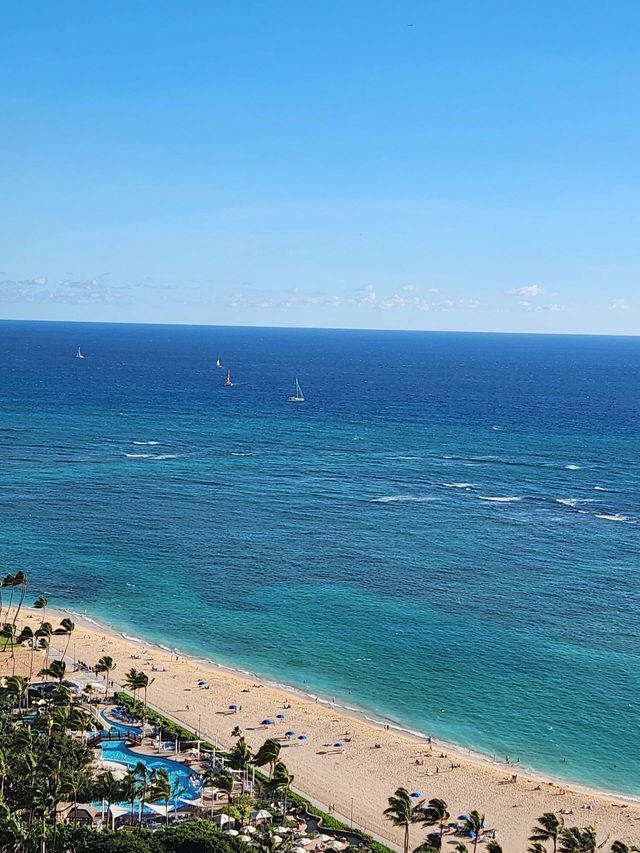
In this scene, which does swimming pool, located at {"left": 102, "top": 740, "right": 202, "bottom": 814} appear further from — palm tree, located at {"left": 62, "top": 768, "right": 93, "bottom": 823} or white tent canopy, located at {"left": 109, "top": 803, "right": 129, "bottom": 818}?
palm tree, located at {"left": 62, "top": 768, "right": 93, "bottom": 823}

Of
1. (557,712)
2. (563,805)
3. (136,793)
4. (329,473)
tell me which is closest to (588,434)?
(329,473)

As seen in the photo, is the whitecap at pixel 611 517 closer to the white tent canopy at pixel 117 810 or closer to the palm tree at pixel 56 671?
the palm tree at pixel 56 671

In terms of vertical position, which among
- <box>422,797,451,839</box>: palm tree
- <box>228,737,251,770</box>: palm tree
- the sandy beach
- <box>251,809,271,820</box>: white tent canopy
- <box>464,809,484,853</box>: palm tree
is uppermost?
<box>228,737,251,770</box>: palm tree

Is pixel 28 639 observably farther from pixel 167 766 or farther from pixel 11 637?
pixel 167 766

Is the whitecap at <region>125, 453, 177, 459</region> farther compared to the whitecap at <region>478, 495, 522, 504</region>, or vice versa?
the whitecap at <region>125, 453, 177, 459</region>

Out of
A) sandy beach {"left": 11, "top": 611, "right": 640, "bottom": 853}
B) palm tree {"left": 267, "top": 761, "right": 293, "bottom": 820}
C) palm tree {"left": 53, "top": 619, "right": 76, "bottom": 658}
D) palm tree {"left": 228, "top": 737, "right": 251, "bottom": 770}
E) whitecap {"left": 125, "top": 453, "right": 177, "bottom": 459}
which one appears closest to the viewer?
palm tree {"left": 267, "top": 761, "right": 293, "bottom": 820}

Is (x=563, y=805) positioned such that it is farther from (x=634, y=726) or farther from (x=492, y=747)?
(x=634, y=726)

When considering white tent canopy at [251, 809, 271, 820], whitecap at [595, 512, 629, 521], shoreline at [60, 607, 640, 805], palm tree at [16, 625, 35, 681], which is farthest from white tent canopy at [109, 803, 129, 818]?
whitecap at [595, 512, 629, 521]

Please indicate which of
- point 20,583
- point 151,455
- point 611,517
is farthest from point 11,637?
point 611,517
